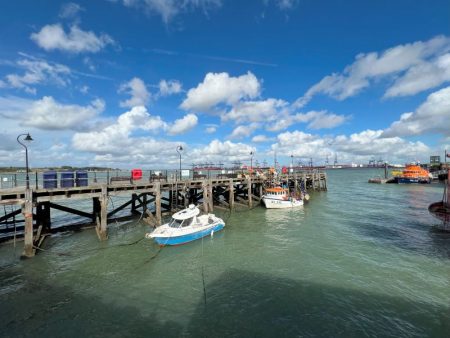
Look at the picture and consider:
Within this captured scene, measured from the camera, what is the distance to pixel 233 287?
12.6 meters

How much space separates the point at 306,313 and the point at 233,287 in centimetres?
367

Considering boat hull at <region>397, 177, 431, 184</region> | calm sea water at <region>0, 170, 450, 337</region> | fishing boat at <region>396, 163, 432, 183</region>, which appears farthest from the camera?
fishing boat at <region>396, 163, 432, 183</region>

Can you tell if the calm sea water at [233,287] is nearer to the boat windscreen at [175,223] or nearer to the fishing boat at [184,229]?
the fishing boat at [184,229]

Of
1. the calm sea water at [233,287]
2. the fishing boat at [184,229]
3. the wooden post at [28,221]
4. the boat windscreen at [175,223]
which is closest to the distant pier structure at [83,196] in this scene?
the wooden post at [28,221]

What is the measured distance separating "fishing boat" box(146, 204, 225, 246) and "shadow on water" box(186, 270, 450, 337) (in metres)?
A: 6.53

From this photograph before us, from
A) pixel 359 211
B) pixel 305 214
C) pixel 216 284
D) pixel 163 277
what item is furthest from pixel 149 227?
pixel 359 211

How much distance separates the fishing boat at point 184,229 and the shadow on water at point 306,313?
6.53 meters

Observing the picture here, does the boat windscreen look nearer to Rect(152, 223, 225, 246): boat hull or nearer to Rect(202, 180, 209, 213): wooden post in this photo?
Rect(152, 223, 225, 246): boat hull

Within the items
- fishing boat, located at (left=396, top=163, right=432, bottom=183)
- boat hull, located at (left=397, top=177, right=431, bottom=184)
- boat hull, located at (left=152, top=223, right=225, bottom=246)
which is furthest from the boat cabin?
fishing boat, located at (left=396, top=163, right=432, bottom=183)

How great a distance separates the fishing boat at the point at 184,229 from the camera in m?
18.3

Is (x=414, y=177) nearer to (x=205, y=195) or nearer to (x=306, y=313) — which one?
(x=205, y=195)

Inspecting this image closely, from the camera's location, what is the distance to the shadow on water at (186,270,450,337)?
9.44 m

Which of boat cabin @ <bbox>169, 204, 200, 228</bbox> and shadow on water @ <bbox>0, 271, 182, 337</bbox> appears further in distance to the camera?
boat cabin @ <bbox>169, 204, 200, 228</bbox>

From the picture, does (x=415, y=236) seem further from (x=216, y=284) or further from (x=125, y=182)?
(x=125, y=182)
